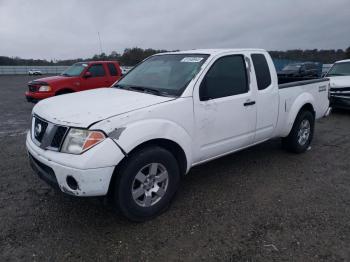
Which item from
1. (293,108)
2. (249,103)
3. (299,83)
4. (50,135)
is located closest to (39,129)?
(50,135)

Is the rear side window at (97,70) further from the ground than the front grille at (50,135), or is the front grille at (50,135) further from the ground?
the rear side window at (97,70)

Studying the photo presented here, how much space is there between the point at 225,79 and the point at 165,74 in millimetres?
776

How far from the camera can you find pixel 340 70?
985 centimetres

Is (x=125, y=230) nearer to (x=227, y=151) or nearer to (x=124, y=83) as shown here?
(x=227, y=151)

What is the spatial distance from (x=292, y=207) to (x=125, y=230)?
1.90 meters

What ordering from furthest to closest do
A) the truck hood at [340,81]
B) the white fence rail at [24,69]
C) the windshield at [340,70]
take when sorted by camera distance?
the white fence rail at [24,69] < the windshield at [340,70] < the truck hood at [340,81]

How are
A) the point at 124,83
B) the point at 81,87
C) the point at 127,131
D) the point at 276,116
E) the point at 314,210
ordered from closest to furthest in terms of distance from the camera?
the point at 127,131
the point at 314,210
the point at 124,83
the point at 276,116
the point at 81,87

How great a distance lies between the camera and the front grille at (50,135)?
2.76 meters

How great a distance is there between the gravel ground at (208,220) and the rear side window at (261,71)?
1.31 meters

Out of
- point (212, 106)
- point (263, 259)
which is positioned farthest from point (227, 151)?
point (263, 259)

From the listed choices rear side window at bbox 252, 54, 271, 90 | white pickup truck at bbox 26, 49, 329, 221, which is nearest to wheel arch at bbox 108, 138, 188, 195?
white pickup truck at bbox 26, 49, 329, 221

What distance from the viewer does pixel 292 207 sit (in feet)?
11.1

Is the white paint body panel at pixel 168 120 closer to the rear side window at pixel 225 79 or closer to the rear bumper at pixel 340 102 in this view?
the rear side window at pixel 225 79

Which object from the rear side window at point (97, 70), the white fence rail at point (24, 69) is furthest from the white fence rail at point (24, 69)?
the rear side window at point (97, 70)
